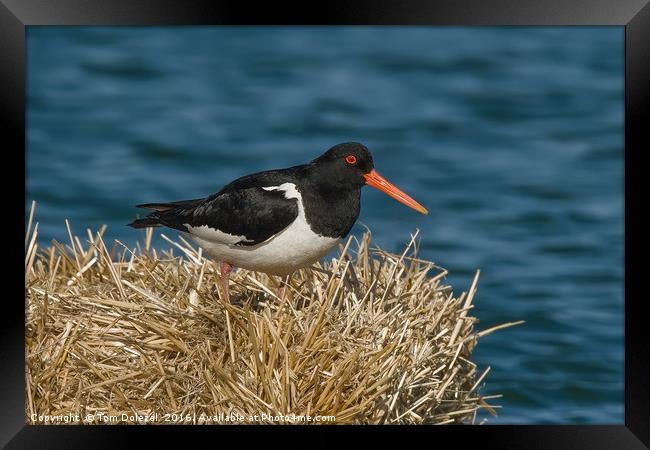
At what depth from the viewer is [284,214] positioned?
705cm

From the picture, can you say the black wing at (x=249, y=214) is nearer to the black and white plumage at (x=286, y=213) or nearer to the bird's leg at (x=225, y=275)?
the black and white plumage at (x=286, y=213)

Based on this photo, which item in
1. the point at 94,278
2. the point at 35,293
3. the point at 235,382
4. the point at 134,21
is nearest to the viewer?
the point at 134,21

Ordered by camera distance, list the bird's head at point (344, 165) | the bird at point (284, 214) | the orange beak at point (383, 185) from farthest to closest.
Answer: the orange beak at point (383, 185) < the bird's head at point (344, 165) < the bird at point (284, 214)

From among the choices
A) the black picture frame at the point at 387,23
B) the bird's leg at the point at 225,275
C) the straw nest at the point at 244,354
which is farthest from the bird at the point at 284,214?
the black picture frame at the point at 387,23

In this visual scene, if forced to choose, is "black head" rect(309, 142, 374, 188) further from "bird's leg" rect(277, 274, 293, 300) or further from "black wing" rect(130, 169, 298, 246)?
"bird's leg" rect(277, 274, 293, 300)

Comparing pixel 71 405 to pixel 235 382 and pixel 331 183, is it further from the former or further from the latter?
pixel 331 183

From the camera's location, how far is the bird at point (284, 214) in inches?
274

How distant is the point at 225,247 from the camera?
282 inches

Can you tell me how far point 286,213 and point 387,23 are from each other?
1927mm

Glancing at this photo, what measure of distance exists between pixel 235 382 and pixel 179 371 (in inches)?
14.4

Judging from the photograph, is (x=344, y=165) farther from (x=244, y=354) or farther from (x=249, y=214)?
(x=244, y=354)

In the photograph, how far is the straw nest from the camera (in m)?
5.96
